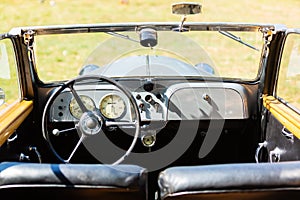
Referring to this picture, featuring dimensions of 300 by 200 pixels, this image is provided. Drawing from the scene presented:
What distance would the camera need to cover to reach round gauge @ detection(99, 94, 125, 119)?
3152mm

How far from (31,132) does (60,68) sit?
5.23m

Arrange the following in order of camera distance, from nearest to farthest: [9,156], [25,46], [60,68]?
[9,156]
[25,46]
[60,68]

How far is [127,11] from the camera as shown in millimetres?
11891

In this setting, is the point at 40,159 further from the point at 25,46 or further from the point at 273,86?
the point at 273,86

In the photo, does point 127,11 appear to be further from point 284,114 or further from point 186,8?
point 284,114

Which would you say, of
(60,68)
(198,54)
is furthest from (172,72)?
(60,68)

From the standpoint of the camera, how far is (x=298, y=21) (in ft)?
34.2

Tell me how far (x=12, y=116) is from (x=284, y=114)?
63.6 inches

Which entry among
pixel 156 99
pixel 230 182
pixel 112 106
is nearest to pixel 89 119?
pixel 112 106

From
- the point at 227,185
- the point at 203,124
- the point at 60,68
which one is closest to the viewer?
the point at 227,185

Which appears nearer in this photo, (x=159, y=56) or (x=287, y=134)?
(x=287, y=134)

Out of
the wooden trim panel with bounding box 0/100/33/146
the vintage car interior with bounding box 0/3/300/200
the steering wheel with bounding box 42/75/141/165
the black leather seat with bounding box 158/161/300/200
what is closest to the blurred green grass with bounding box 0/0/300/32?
the vintage car interior with bounding box 0/3/300/200

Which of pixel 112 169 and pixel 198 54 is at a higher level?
pixel 198 54

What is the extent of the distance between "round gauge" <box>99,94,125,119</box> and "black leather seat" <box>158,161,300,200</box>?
151 cm
